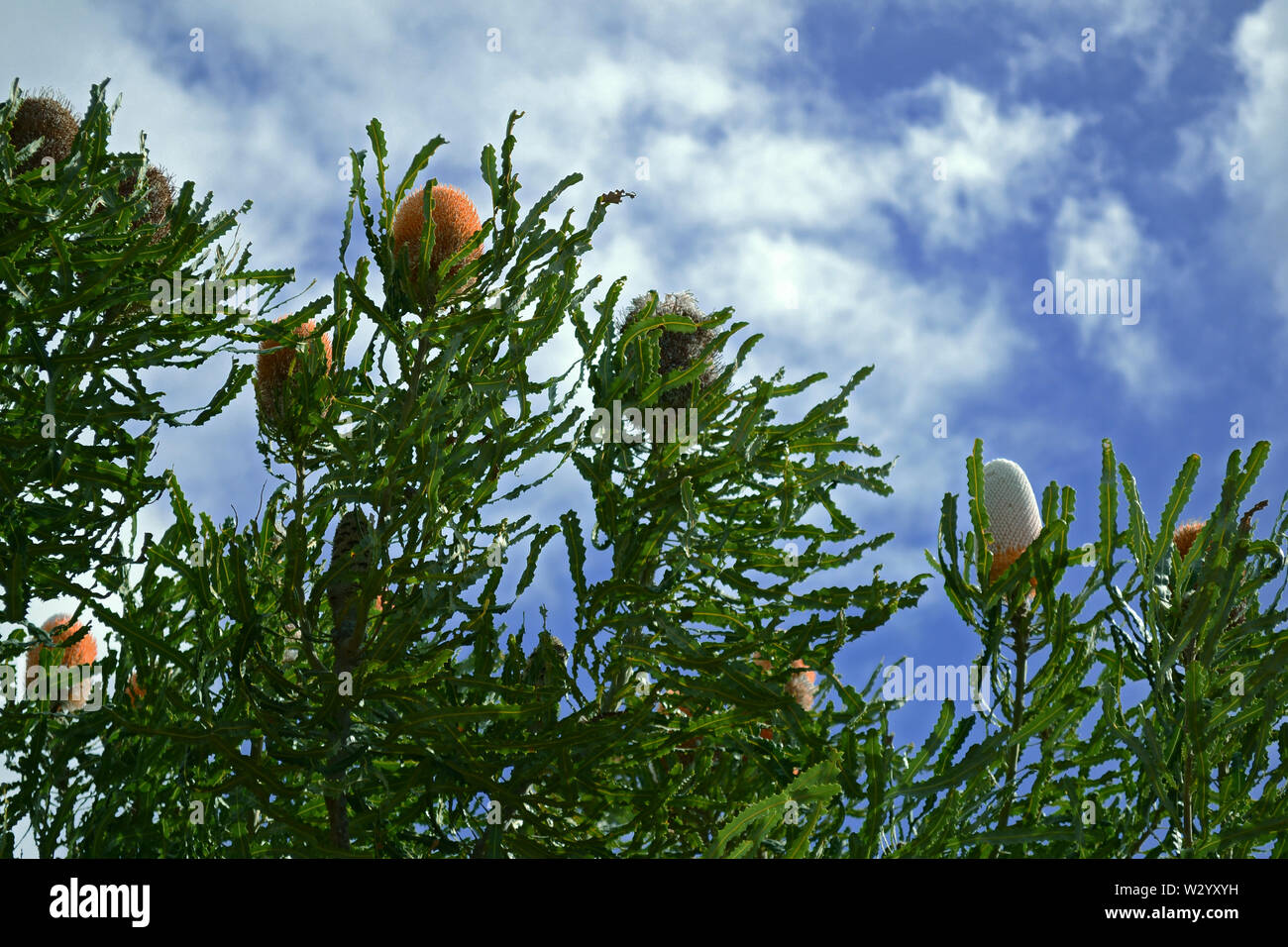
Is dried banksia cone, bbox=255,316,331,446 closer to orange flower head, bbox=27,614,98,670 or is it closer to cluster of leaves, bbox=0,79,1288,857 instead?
cluster of leaves, bbox=0,79,1288,857

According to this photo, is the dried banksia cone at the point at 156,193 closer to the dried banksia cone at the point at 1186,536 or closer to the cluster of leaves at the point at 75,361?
the cluster of leaves at the point at 75,361

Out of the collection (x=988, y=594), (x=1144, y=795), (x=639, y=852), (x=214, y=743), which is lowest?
(x=639, y=852)

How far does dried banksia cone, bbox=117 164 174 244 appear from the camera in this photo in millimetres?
5449

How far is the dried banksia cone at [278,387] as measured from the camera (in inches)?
193

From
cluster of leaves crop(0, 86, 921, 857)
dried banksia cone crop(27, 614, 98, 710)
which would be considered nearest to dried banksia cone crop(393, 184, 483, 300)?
cluster of leaves crop(0, 86, 921, 857)

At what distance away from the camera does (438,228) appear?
15.3 feet

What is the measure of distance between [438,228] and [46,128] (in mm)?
2313

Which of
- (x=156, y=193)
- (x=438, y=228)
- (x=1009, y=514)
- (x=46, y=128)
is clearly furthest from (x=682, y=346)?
(x=46, y=128)

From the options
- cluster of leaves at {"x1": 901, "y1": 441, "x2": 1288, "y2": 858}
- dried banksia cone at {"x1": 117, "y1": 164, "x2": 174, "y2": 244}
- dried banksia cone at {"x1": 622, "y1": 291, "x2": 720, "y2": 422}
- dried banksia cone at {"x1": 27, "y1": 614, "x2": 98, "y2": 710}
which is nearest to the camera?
cluster of leaves at {"x1": 901, "y1": 441, "x2": 1288, "y2": 858}

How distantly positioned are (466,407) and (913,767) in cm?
217

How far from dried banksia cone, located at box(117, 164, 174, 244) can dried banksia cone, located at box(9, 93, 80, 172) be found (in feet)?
1.12

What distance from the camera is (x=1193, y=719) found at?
3611 millimetres
